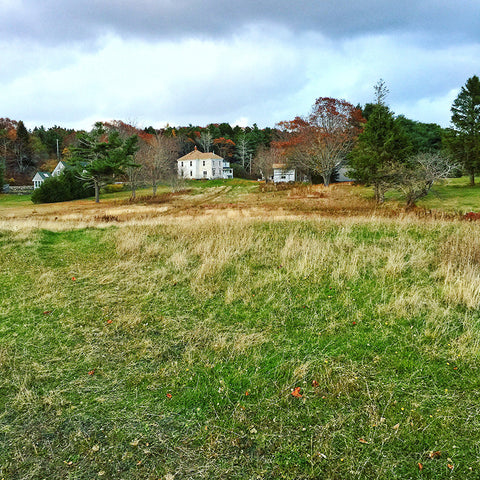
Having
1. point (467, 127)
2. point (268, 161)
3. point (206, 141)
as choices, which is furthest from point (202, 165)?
point (467, 127)

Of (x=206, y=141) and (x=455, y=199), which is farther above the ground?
(x=206, y=141)

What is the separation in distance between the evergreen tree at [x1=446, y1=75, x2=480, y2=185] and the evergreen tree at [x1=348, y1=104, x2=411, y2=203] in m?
15.7

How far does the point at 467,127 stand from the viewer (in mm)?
40062

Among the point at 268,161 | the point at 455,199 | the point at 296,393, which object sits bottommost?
the point at 296,393

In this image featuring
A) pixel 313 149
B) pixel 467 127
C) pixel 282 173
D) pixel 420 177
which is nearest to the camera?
pixel 420 177

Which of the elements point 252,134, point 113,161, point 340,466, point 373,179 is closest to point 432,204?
point 373,179

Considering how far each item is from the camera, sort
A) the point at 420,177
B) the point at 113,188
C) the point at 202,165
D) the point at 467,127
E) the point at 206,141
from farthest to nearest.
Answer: the point at 206,141, the point at 202,165, the point at 113,188, the point at 467,127, the point at 420,177

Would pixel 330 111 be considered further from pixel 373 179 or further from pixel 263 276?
pixel 263 276

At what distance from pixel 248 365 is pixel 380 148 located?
2844 centimetres

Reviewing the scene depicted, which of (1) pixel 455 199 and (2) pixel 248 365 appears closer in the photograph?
(2) pixel 248 365

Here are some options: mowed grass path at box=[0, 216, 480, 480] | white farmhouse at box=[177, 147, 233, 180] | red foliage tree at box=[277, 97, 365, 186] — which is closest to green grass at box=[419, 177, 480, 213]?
red foliage tree at box=[277, 97, 365, 186]

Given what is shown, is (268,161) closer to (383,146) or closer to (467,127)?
(467,127)

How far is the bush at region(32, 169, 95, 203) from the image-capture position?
46.6 meters

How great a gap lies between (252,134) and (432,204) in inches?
2668
